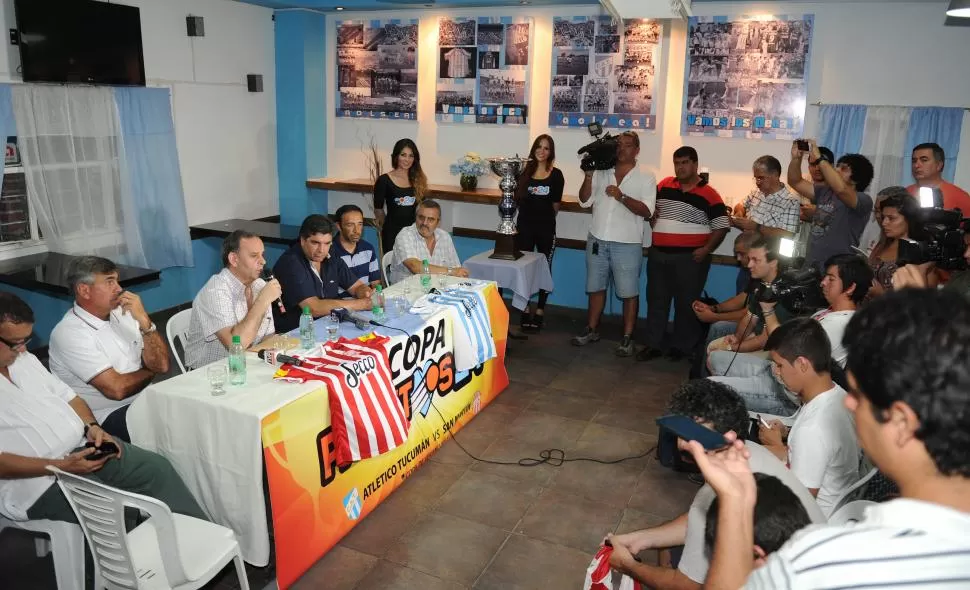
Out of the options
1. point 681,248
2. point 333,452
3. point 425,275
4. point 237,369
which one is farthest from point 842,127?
point 237,369

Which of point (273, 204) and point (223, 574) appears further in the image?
point (273, 204)

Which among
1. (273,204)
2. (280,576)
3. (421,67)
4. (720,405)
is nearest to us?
(720,405)

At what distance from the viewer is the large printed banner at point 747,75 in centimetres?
574

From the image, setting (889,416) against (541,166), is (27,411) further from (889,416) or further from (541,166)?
(541,166)

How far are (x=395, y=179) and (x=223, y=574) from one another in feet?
12.1

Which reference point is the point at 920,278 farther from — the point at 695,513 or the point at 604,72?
the point at 604,72

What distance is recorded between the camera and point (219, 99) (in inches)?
261

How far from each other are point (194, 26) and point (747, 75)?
15.1ft

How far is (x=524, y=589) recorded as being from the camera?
115 inches

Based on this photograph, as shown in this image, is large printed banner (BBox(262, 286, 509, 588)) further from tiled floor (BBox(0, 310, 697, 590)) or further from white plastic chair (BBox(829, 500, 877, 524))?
white plastic chair (BBox(829, 500, 877, 524))

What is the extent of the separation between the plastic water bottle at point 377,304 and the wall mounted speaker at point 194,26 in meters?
3.47

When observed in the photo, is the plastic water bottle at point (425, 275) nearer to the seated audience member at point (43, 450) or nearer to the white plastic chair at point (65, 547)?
the seated audience member at point (43, 450)

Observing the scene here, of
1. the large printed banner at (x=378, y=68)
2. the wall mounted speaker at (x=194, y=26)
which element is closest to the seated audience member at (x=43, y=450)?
the wall mounted speaker at (x=194, y=26)

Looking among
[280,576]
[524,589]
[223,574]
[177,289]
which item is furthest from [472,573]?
[177,289]
